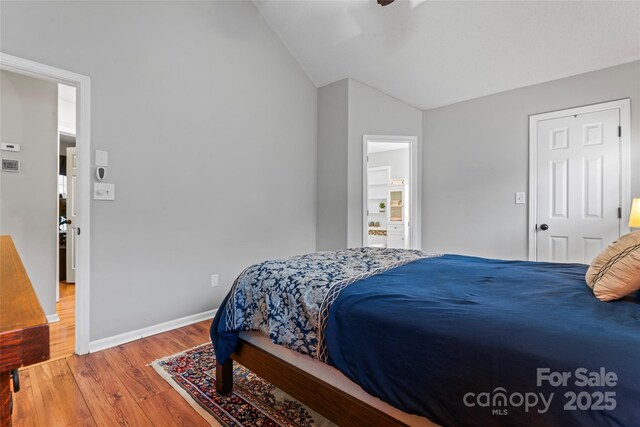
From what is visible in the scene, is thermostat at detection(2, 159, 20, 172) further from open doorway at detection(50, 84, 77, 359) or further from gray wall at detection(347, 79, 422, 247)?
gray wall at detection(347, 79, 422, 247)

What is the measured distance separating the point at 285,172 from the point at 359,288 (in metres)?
2.71

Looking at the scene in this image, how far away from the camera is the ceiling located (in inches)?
103

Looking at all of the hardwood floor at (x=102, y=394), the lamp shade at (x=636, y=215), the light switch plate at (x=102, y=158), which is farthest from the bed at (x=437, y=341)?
the light switch plate at (x=102, y=158)

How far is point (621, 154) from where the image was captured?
2.90 meters

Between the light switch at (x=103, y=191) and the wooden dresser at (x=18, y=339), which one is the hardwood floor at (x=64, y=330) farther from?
the wooden dresser at (x=18, y=339)

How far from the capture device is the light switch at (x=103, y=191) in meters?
2.46

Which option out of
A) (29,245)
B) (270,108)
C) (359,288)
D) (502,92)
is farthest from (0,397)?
(502,92)

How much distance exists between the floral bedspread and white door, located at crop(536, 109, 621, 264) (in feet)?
7.40

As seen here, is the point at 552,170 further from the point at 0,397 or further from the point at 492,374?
the point at 0,397

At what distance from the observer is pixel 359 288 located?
1.38 meters

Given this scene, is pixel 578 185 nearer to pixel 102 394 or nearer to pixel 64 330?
pixel 102 394

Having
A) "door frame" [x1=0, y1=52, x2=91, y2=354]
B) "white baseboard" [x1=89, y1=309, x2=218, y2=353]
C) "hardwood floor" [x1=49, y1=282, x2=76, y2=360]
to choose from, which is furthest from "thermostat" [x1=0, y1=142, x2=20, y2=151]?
"white baseboard" [x1=89, y1=309, x2=218, y2=353]

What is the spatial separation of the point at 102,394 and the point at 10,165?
227 cm

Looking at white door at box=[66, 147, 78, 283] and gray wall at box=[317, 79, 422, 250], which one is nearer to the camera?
gray wall at box=[317, 79, 422, 250]
